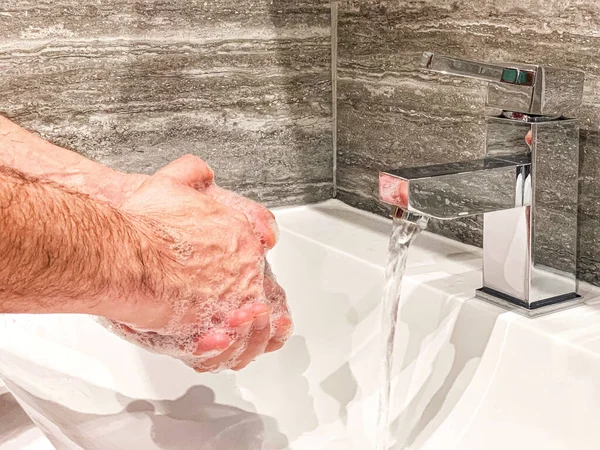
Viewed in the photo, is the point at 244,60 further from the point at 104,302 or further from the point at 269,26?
the point at 104,302

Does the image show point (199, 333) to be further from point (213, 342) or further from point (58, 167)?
point (58, 167)

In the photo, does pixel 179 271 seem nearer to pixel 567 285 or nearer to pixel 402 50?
pixel 567 285

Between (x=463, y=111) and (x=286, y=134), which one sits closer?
(x=463, y=111)

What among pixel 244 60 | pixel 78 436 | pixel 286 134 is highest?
pixel 244 60

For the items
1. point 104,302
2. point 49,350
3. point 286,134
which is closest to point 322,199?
point 286,134

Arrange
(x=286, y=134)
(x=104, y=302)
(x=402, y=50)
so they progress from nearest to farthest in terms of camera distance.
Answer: (x=104, y=302), (x=402, y=50), (x=286, y=134)

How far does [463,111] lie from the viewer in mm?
954

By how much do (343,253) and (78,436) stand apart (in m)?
0.38

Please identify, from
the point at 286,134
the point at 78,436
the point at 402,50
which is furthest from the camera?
the point at 286,134

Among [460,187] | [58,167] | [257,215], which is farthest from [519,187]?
[58,167]

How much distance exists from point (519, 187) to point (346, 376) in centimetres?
29

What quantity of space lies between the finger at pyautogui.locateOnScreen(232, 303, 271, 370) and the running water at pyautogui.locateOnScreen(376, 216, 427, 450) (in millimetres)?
119

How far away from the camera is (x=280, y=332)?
789 millimetres

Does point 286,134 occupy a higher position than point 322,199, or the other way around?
point 286,134
